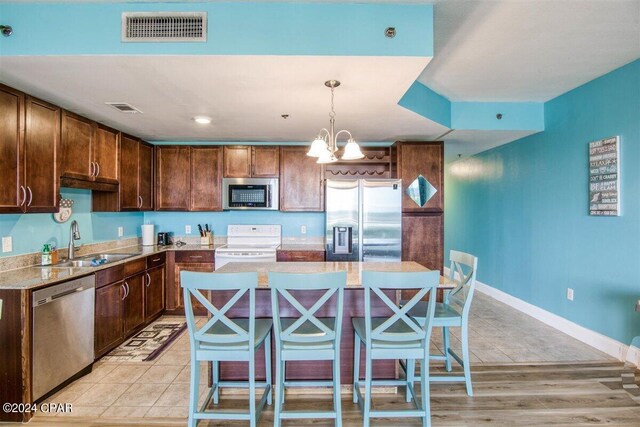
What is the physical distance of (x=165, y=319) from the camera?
13.6 ft

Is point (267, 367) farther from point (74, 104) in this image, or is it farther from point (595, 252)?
point (595, 252)

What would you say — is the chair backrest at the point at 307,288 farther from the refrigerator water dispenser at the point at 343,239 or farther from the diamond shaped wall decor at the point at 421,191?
the diamond shaped wall decor at the point at 421,191

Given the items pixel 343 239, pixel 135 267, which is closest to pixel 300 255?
pixel 343 239

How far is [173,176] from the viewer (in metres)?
4.59

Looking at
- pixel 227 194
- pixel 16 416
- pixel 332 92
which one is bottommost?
pixel 16 416

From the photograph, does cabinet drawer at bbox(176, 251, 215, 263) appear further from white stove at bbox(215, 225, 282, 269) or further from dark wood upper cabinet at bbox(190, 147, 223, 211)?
dark wood upper cabinet at bbox(190, 147, 223, 211)

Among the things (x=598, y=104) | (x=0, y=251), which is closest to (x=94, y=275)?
(x=0, y=251)

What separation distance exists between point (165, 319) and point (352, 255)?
2.42 meters

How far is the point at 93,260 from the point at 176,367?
53.6 inches

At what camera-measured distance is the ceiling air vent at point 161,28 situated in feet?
6.66

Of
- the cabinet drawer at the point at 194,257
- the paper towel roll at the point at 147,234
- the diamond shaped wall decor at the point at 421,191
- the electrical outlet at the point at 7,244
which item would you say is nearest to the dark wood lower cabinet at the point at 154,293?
the cabinet drawer at the point at 194,257

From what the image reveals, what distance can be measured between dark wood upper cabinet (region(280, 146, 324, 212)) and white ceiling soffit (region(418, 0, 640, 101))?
6.06ft

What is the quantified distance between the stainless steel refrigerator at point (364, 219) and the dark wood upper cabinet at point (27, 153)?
106 inches

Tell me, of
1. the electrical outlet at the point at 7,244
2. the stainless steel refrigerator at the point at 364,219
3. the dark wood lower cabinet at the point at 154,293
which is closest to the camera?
Answer: the electrical outlet at the point at 7,244
